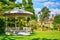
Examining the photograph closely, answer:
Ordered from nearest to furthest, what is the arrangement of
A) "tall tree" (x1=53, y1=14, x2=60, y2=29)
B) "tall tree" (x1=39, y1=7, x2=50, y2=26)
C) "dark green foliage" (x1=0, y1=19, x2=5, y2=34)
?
"dark green foliage" (x1=0, y1=19, x2=5, y2=34)
"tall tree" (x1=53, y1=14, x2=60, y2=29)
"tall tree" (x1=39, y1=7, x2=50, y2=26)

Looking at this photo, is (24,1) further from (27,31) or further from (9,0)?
(27,31)

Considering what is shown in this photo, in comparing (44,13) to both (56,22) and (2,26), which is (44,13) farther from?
(2,26)

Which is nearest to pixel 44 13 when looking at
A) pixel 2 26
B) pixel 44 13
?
pixel 44 13

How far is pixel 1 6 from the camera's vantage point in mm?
25406

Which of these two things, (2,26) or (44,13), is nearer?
(2,26)

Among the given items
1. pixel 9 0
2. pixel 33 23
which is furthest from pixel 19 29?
pixel 33 23

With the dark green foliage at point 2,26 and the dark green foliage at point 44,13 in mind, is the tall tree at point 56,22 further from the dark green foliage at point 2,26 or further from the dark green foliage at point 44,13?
the dark green foliage at point 2,26

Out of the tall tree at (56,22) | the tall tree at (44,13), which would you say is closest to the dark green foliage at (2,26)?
the tall tree at (56,22)

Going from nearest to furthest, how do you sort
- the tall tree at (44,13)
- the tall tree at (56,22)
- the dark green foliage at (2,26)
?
the dark green foliage at (2,26) → the tall tree at (56,22) → the tall tree at (44,13)

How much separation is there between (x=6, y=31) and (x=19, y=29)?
4.59 feet

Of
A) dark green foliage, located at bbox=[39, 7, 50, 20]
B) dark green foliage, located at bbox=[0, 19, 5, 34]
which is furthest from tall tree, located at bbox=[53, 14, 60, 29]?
dark green foliage, located at bbox=[0, 19, 5, 34]

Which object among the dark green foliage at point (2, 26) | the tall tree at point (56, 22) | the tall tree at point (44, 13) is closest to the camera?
the dark green foliage at point (2, 26)

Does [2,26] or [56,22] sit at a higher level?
[2,26]

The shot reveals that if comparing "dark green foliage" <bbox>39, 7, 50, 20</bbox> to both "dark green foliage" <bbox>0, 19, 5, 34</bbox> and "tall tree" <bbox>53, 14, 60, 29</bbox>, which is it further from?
"dark green foliage" <bbox>0, 19, 5, 34</bbox>
